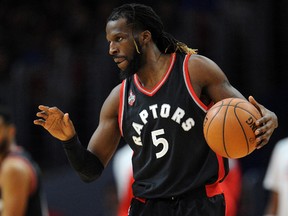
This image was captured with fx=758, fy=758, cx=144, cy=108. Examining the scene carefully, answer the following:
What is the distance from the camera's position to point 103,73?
11133 mm

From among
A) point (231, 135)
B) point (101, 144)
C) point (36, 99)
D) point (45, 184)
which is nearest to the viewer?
point (231, 135)

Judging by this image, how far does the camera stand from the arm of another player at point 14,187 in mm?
6012

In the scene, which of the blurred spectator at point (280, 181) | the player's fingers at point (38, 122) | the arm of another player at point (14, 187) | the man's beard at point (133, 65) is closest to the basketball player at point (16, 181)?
the arm of another player at point (14, 187)

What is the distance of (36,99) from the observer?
11.6 meters

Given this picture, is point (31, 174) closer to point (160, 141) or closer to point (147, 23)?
point (160, 141)

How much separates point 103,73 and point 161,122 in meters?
6.46

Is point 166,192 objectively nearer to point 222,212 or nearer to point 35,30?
point 222,212

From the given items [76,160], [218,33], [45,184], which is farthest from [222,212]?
[218,33]

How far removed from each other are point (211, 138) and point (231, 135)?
4.8 inches

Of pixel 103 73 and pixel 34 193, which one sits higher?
pixel 103 73

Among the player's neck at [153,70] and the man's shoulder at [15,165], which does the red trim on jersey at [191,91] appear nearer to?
the player's neck at [153,70]

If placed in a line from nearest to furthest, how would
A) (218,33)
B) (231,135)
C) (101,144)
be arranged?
(231,135), (101,144), (218,33)

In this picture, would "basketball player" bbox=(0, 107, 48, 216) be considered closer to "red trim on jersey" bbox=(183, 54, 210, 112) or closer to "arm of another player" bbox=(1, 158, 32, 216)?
"arm of another player" bbox=(1, 158, 32, 216)

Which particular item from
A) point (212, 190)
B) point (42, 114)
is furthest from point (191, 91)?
point (42, 114)
